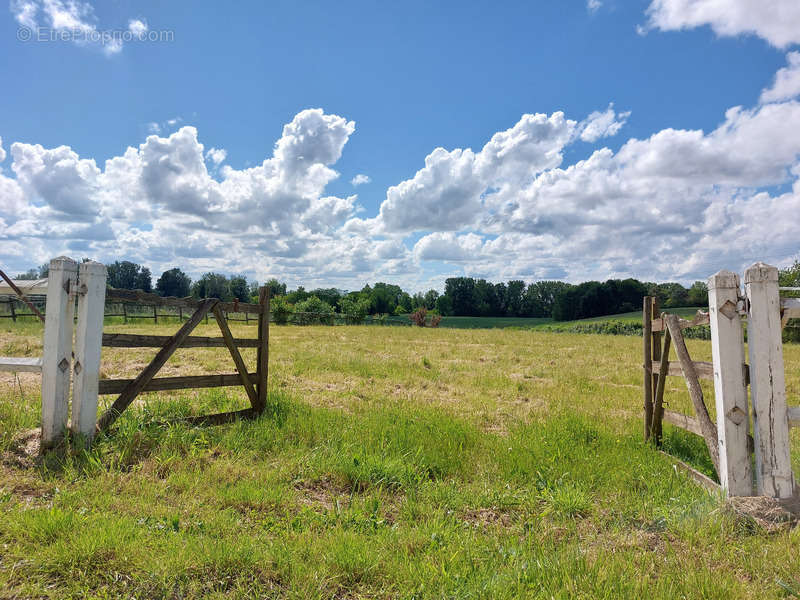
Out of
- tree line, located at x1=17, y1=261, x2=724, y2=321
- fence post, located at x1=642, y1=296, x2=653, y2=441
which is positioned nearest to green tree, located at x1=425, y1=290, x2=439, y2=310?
tree line, located at x1=17, y1=261, x2=724, y2=321

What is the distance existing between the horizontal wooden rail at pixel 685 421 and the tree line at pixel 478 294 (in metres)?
72.3

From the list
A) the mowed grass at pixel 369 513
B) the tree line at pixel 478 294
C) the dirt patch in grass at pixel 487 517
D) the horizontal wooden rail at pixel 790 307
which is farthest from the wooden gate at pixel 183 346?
the tree line at pixel 478 294

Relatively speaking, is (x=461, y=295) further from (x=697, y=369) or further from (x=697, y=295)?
(x=697, y=369)

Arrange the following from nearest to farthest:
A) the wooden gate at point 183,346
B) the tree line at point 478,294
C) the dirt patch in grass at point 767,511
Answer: the dirt patch in grass at point 767,511 < the wooden gate at point 183,346 < the tree line at point 478,294

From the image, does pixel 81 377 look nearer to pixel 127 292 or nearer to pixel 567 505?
pixel 127 292

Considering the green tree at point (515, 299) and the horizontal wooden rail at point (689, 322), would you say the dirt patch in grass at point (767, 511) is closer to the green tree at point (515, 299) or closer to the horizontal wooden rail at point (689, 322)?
the horizontal wooden rail at point (689, 322)

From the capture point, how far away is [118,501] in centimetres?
399

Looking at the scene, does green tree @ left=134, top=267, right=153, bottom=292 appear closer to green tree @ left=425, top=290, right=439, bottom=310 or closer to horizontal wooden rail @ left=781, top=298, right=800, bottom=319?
green tree @ left=425, top=290, right=439, bottom=310

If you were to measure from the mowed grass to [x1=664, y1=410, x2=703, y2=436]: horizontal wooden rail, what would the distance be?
48 centimetres

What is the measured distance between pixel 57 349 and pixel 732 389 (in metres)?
6.77

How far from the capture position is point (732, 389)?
173 inches

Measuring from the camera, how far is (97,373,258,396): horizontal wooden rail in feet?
18.2

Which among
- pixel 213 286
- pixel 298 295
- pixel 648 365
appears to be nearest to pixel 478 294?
pixel 298 295

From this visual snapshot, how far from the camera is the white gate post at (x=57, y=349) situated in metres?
5.08
